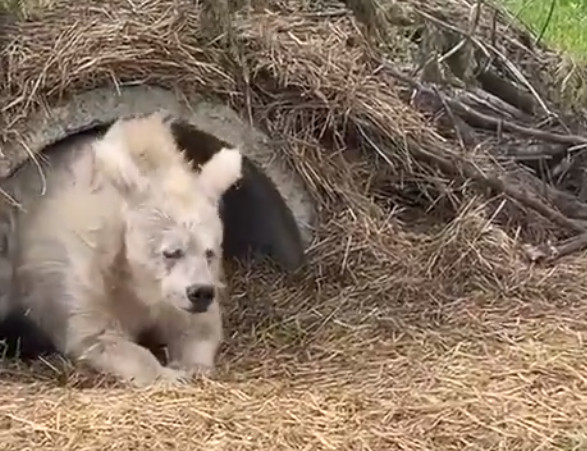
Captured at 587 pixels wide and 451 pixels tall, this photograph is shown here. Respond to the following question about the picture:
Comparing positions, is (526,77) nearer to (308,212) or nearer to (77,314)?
(308,212)

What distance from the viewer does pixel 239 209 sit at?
6379 mm

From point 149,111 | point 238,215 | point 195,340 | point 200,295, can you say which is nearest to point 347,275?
point 238,215

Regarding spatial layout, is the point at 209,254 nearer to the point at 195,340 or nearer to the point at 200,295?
the point at 200,295

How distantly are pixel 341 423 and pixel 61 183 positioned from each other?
1.62 meters

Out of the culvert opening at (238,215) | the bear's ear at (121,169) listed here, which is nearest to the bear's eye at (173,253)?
the bear's ear at (121,169)

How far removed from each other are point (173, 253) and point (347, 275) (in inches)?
44.6

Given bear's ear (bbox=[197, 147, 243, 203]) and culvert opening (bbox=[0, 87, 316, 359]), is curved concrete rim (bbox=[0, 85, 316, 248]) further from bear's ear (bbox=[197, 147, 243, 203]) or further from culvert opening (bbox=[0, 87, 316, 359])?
bear's ear (bbox=[197, 147, 243, 203])

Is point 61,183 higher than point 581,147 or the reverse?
higher

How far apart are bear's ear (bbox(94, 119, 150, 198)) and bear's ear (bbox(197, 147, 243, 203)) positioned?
8.4 inches

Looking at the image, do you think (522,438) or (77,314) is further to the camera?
(77,314)

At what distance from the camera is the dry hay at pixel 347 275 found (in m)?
4.33

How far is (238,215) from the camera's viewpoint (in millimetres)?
6391

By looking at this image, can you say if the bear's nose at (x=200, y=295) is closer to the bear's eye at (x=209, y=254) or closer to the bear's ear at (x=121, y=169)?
the bear's eye at (x=209, y=254)

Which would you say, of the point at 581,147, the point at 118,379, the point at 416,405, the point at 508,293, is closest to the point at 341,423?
the point at 416,405
